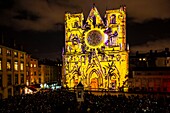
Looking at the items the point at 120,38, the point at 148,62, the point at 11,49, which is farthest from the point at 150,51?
the point at 11,49

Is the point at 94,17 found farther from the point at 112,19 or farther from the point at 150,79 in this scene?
the point at 150,79

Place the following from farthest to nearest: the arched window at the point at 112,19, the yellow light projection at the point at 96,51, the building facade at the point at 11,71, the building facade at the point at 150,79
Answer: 1. the arched window at the point at 112,19
2. the yellow light projection at the point at 96,51
3. the building facade at the point at 150,79
4. the building facade at the point at 11,71

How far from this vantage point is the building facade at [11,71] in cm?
3994

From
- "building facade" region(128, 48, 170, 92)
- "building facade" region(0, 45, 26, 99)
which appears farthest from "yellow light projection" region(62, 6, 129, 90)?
"building facade" region(0, 45, 26, 99)

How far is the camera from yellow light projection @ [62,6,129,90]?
2042 inches

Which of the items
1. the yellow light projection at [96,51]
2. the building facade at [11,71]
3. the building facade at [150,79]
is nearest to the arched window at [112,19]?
the yellow light projection at [96,51]

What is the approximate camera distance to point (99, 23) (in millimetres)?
55312

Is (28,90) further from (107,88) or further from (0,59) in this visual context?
(107,88)

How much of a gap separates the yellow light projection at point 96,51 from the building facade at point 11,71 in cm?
1259

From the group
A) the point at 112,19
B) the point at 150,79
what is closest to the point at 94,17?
the point at 112,19

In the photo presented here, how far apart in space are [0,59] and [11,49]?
15.7 feet

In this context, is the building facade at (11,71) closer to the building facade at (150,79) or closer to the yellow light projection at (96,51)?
the yellow light projection at (96,51)

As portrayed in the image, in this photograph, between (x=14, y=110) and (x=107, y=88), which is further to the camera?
(x=107, y=88)

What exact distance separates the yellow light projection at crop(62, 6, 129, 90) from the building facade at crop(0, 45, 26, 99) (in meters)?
12.6
